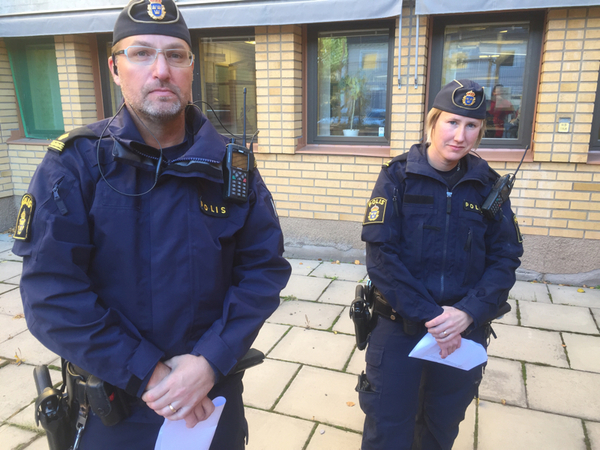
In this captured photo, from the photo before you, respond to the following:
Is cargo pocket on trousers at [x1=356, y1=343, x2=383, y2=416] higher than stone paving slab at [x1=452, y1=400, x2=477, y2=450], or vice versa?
cargo pocket on trousers at [x1=356, y1=343, x2=383, y2=416]

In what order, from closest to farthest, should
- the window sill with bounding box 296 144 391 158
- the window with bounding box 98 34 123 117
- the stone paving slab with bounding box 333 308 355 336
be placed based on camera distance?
the stone paving slab with bounding box 333 308 355 336 → the window sill with bounding box 296 144 391 158 → the window with bounding box 98 34 123 117

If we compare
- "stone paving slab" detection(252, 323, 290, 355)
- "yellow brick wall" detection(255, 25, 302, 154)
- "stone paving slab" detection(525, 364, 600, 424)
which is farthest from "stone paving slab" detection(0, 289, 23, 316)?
"stone paving slab" detection(525, 364, 600, 424)

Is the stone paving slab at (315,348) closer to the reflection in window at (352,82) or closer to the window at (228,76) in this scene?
the reflection in window at (352,82)

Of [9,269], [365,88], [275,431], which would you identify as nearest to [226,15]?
[365,88]

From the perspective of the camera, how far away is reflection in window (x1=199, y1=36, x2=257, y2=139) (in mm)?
5645

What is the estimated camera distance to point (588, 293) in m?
4.54

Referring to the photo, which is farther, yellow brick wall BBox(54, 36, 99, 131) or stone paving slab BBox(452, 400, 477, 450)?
yellow brick wall BBox(54, 36, 99, 131)

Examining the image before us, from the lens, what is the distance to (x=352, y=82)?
5379 mm

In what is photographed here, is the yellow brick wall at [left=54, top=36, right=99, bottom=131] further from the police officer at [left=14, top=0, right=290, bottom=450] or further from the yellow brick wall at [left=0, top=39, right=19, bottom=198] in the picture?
the police officer at [left=14, top=0, right=290, bottom=450]

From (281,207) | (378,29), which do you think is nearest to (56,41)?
(281,207)

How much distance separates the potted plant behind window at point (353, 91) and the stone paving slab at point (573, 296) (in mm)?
2765

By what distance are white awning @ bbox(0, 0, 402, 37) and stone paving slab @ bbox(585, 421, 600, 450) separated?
3.75 m

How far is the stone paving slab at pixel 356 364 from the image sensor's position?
3.28 metres

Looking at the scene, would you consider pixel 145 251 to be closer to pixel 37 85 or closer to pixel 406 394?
pixel 406 394
